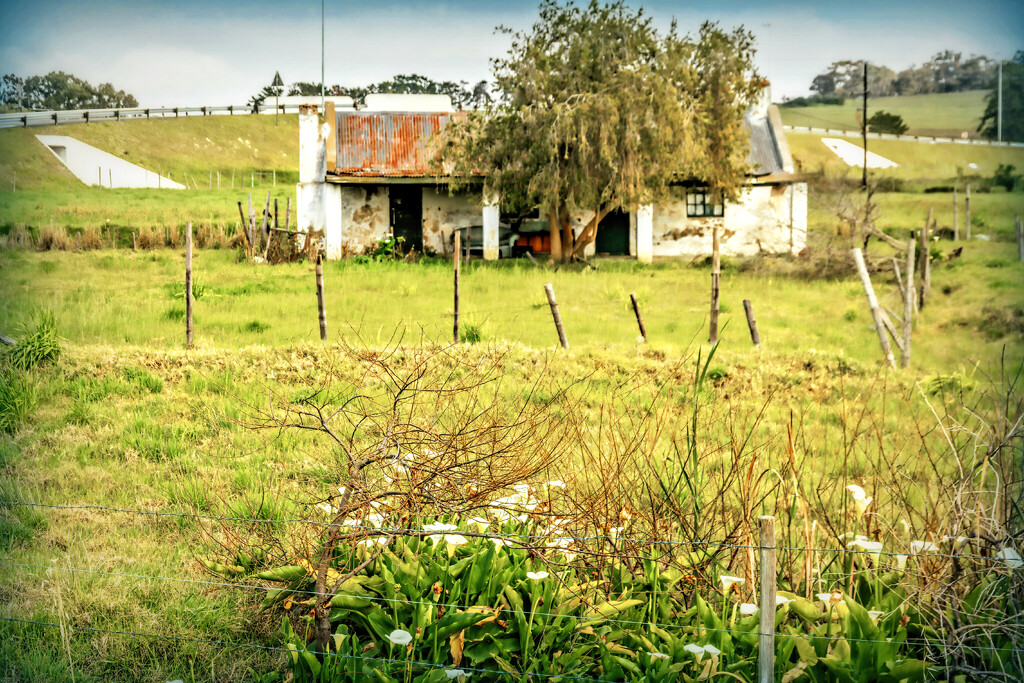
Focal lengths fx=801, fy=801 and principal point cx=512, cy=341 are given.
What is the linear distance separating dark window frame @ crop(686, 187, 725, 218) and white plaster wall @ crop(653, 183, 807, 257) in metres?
0.05

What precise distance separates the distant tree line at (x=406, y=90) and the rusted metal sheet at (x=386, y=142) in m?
0.26

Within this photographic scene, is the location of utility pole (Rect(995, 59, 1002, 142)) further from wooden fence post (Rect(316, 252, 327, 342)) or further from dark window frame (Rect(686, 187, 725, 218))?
wooden fence post (Rect(316, 252, 327, 342))

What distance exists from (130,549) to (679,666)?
2.72 meters

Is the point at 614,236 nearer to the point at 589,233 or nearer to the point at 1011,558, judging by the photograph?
the point at 589,233

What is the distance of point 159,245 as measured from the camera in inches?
227

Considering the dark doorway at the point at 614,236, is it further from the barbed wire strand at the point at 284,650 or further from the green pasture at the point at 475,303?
the barbed wire strand at the point at 284,650

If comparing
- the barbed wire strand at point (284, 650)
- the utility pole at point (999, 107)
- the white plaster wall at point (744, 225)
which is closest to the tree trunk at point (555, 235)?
the white plaster wall at point (744, 225)

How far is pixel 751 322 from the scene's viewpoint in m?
7.49

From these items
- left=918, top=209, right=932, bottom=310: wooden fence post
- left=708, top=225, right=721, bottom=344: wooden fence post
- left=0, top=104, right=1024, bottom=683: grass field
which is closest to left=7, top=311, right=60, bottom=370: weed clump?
left=0, top=104, right=1024, bottom=683: grass field

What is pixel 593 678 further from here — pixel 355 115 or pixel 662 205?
pixel 662 205

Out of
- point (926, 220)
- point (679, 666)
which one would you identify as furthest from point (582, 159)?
point (679, 666)

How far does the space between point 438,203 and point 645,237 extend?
224 centimetres

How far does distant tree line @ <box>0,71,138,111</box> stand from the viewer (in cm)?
504

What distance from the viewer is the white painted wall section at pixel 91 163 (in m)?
5.27
